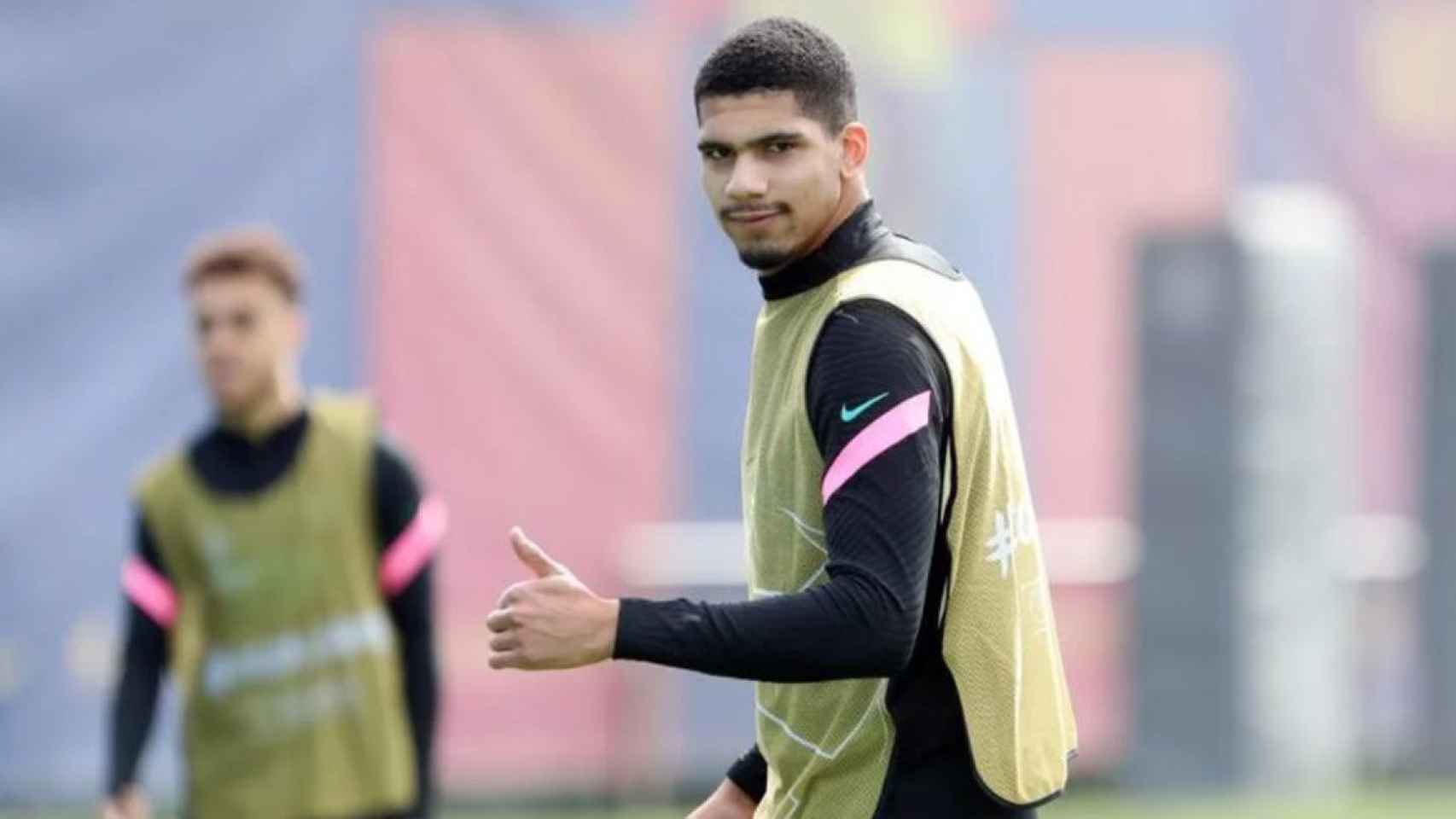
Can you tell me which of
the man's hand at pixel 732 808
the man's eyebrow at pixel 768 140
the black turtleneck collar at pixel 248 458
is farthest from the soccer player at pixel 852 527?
the black turtleneck collar at pixel 248 458

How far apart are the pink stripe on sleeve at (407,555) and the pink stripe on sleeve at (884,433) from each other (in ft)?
10.3

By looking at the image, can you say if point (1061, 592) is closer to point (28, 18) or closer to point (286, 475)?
point (28, 18)

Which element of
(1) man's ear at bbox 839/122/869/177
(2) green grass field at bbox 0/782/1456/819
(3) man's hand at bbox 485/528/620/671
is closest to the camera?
(3) man's hand at bbox 485/528/620/671

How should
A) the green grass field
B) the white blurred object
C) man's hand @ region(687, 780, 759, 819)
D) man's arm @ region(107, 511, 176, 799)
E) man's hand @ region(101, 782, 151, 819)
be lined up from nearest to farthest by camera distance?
man's hand @ region(687, 780, 759, 819) < man's hand @ region(101, 782, 151, 819) < man's arm @ region(107, 511, 176, 799) < the green grass field < the white blurred object

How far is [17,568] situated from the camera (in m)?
12.0

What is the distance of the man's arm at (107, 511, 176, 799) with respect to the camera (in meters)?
6.93

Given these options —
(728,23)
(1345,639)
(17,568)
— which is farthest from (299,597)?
(1345,639)

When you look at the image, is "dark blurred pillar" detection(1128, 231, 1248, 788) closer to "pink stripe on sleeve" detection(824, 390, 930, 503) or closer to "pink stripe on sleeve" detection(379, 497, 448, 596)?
"pink stripe on sleeve" detection(379, 497, 448, 596)

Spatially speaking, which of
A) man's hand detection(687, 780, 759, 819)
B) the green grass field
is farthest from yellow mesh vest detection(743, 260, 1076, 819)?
the green grass field

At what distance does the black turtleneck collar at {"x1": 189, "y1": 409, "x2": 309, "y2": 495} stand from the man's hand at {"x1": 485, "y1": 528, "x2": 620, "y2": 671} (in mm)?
3294

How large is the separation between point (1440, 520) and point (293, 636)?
7286 mm

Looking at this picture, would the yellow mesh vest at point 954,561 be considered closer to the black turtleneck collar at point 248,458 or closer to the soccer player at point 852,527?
the soccer player at point 852,527

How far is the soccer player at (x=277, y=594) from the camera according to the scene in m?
7.00

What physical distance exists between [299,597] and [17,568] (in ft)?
17.2
